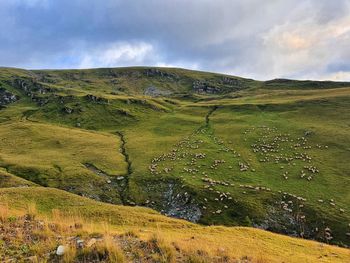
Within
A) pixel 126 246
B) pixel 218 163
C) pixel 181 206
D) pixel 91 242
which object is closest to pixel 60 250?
pixel 91 242

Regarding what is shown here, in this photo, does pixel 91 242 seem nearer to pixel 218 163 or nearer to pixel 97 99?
pixel 218 163

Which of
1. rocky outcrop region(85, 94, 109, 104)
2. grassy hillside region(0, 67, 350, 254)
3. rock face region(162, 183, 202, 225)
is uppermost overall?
rocky outcrop region(85, 94, 109, 104)

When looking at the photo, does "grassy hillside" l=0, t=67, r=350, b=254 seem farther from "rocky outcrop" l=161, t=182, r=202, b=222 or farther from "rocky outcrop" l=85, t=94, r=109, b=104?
"rocky outcrop" l=85, t=94, r=109, b=104

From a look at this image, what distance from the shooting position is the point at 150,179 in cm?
6794

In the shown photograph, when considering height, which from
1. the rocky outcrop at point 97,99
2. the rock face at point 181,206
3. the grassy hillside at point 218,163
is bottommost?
the rock face at point 181,206

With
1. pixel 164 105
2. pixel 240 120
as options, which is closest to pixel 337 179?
pixel 240 120

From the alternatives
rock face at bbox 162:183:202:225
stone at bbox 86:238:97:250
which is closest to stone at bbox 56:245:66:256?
stone at bbox 86:238:97:250

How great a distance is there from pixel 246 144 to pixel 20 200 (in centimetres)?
5915

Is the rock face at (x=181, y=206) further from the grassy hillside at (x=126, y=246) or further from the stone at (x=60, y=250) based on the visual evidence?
the stone at (x=60, y=250)

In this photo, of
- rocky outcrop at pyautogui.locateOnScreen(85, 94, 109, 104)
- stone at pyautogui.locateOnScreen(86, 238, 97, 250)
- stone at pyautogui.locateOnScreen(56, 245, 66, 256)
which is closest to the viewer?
stone at pyautogui.locateOnScreen(56, 245, 66, 256)

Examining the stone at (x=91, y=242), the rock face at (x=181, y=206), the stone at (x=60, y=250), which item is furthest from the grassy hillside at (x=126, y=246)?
the rock face at (x=181, y=206)

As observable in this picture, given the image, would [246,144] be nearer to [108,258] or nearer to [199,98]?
[108,258]

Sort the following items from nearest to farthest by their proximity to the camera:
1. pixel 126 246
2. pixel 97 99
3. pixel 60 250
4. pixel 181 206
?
1. pixel 60 250
2. pixel 126 246
3. pixel 181 206
4. pixel 97 99

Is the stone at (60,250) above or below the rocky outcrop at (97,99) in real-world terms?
below
